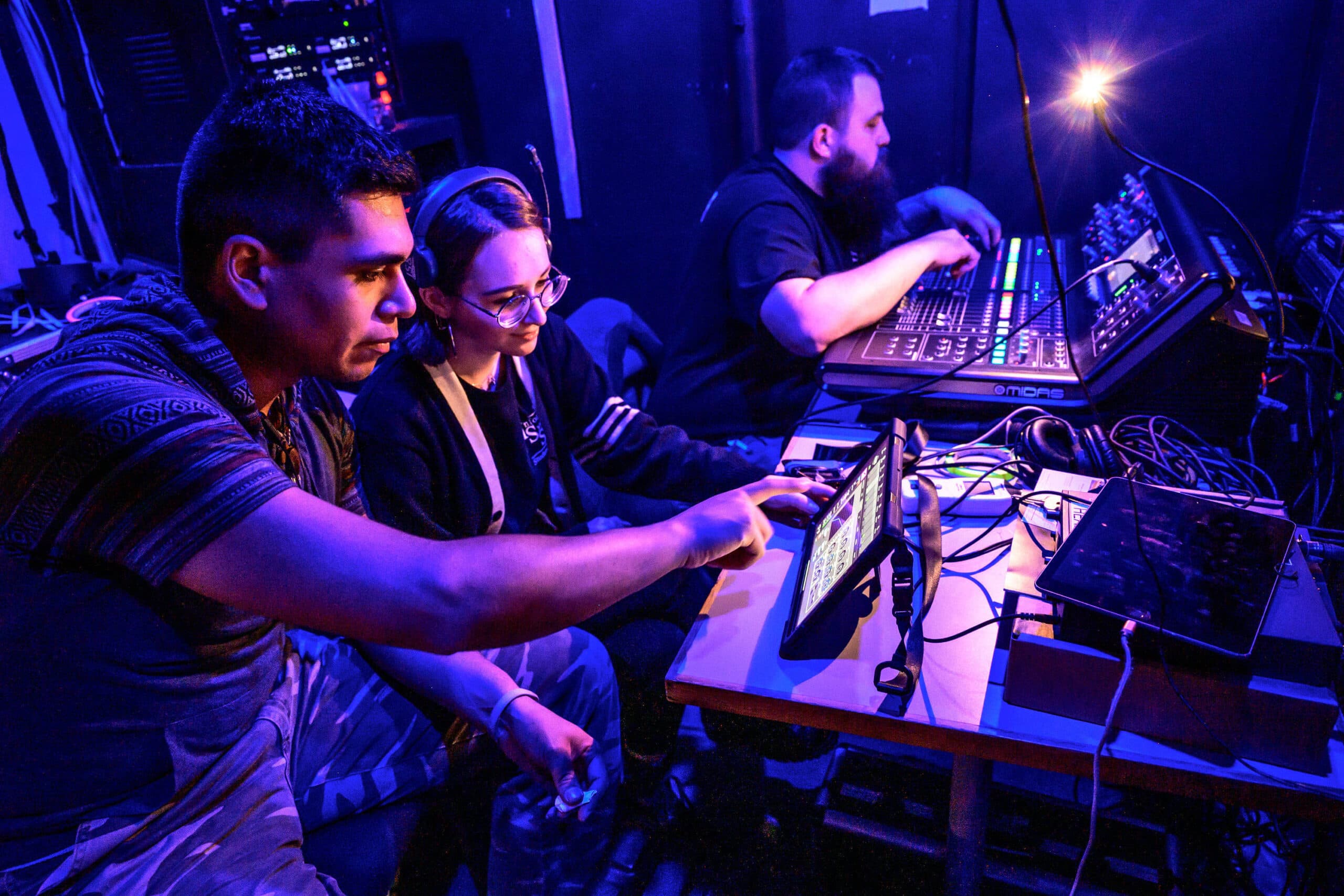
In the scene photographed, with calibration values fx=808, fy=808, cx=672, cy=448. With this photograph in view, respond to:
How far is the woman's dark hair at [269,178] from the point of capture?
91cm

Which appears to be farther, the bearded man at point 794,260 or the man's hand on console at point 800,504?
the bearded man at point 794,260

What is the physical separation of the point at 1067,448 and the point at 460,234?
1.05m

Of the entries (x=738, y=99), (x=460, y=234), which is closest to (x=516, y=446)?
(x=460, y=234)

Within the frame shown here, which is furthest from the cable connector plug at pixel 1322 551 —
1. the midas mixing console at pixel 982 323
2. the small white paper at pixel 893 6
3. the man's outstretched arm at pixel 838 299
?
the small white paper at pixel 893 6

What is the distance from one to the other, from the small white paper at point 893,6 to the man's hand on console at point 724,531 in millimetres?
1933

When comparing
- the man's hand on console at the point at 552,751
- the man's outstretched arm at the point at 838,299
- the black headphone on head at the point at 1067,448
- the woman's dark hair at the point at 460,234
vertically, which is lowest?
the man's hand on console at the point at 552,751

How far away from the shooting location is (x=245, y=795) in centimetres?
100

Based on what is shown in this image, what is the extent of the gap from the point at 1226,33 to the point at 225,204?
2.49 metres

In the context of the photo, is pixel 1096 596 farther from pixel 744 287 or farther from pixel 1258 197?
pixel 1258 197

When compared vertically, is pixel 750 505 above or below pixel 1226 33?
below

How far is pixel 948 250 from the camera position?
1.89 metres

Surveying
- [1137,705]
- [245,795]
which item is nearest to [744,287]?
[1137,705]

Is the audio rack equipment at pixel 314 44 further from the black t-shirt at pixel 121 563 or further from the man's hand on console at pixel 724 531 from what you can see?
the man's hand on console at pixel 724 531

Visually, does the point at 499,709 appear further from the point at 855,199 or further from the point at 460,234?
the point at 855,199
